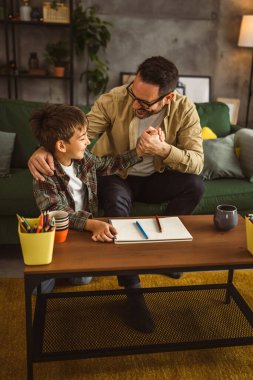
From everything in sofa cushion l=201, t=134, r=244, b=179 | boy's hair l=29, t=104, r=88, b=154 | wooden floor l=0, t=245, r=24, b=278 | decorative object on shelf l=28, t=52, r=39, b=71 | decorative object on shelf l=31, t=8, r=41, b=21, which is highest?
decorative object on shelf l=31, t=8, r=41, b=21

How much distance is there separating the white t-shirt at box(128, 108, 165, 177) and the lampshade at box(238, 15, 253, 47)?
2080 millimetres

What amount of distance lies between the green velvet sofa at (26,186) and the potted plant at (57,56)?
142cm

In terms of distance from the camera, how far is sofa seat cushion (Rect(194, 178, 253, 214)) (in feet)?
7.85

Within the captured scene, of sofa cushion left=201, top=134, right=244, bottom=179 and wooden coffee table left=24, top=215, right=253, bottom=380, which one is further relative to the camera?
sofa cushion left=201, top=134, right=244, bottom=179

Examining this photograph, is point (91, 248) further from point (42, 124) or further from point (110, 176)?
point (110, 176)

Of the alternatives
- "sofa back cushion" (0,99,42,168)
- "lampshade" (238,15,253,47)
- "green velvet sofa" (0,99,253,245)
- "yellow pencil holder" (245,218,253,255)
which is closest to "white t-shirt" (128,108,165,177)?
"green velvet sofa" (0,99,253,245)

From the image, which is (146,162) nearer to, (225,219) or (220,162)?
(220,162)

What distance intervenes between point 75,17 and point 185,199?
8.12 ft

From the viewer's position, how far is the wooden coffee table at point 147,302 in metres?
1.37

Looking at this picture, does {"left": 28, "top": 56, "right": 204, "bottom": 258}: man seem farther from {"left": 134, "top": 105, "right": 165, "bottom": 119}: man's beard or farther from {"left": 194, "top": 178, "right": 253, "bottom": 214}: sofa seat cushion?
{"left": 194, "top": 178, "right": 253, "bottom": 214}: sofa seat cushion

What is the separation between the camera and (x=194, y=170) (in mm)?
2176

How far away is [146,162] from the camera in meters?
2.25

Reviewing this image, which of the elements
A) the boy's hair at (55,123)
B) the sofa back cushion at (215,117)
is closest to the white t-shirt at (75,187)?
the boy's hair at (55,123)

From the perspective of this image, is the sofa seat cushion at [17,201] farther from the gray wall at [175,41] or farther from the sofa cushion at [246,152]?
the gray wall at [175,41]
